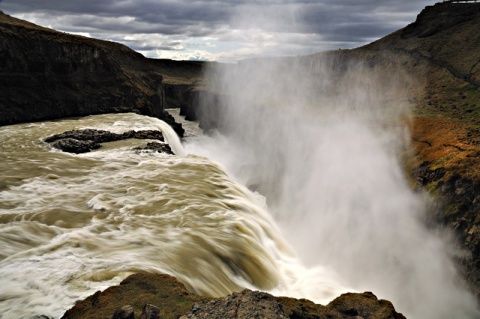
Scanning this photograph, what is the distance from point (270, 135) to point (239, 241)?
16.6 m

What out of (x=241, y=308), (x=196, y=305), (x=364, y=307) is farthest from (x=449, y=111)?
(x=196, y=305)

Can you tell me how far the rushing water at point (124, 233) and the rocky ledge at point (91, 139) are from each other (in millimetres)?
1580

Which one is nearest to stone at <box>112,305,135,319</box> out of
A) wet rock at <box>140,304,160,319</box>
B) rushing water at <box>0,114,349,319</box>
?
wet rock at <box>140,304,160,319</box>

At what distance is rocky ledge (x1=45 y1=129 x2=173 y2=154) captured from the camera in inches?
765

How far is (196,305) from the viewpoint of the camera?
17.5 feet

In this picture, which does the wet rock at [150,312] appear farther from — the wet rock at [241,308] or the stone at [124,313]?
the wet rock at [241,308]

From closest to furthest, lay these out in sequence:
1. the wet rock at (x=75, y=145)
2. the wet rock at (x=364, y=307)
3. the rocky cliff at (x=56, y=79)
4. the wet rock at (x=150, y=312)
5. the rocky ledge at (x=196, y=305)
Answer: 1. the rocky ledge at (x=196, y=305)
2. the wet rock at (x=150, y=312)
3. the wet rock at (x=364, y=307)
4. the wet rock at (x=75, y=145)
5. the rocky cliff at (x=56, y=79)

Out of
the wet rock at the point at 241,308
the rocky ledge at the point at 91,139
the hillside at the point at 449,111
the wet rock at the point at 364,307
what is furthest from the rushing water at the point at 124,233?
the hillside at the point at 449,111

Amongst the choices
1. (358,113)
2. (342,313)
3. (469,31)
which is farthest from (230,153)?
(342,313)

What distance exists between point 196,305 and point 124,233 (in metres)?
5.56

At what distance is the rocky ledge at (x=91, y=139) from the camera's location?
1944cm

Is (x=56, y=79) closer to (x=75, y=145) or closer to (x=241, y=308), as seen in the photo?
(x=75, y=145)

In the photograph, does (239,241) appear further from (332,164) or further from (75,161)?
(75,161)

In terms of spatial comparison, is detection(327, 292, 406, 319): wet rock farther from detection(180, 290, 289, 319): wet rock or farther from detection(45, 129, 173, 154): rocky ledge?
detection(45, 129, 173, 154): rocky ledge
